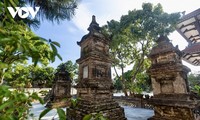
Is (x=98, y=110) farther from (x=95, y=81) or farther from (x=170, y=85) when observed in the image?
(x=170, y=85)

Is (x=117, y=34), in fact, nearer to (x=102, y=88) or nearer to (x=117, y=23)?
(x=117, y=23)

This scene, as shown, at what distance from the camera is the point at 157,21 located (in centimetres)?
1408

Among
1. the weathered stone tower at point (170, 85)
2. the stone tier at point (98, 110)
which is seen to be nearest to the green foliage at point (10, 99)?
the stone tier at point (98, 110)

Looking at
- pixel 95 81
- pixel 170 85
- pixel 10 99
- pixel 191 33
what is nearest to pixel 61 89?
pixel 95 81

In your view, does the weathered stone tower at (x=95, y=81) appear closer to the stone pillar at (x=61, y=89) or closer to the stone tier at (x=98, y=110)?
the stone tier at (x=98, y=110)

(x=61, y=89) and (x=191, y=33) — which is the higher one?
(x=191, y=33)

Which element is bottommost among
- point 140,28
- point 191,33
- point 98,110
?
point 98,110

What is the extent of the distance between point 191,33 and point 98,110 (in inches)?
322

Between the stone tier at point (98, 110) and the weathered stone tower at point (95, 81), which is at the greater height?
the weathered stone tower at point (95, 81)

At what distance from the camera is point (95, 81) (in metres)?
6.73

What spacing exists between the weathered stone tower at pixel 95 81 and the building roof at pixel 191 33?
4.23 metres

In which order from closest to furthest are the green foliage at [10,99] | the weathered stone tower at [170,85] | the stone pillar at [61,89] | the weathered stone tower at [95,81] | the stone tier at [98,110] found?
1. the green foliage at [10,99]
2. the weathered stone tower at [170,85]
3. the stone tier at [98,110]
4. the weathered stone tower at [95,81]
5. the stone pillar at [61,89]

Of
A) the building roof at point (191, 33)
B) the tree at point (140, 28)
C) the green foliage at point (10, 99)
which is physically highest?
the tree at point (140, 28)

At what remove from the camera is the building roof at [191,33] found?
251 inches
